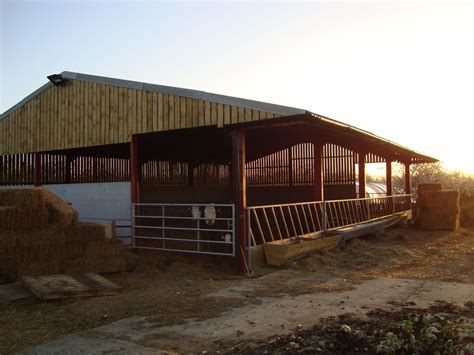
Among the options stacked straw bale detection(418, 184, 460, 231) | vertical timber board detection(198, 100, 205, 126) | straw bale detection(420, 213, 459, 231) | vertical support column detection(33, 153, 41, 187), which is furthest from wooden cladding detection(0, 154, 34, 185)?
straw bale detection(420, 213, 459, 231)

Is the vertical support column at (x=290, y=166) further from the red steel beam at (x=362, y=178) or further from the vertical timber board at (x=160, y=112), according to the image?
the vertical timber board at (x=160, y=112)

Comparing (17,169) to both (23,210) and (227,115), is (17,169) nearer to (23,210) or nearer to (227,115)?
(23,210)

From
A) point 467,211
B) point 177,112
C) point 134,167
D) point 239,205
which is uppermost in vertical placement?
point 177,112

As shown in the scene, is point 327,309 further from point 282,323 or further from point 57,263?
point 57,263

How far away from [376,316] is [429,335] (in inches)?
57.0

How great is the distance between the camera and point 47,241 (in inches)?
312

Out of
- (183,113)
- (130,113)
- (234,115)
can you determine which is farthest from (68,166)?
(234,115)

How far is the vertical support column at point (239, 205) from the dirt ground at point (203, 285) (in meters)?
0.35

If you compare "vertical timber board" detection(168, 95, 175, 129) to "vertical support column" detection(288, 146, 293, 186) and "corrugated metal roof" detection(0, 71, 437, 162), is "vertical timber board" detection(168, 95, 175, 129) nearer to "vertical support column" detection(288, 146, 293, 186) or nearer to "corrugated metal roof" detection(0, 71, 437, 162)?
"corrugated metal roof" detection(0, 71, 437, 162)

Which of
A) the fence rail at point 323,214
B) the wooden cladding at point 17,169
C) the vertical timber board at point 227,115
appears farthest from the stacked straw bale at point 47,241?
the wooden cladding at point 17,169

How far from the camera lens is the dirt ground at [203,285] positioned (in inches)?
214

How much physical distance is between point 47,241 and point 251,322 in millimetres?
4462

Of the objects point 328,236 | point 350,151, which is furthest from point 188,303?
point 350,151

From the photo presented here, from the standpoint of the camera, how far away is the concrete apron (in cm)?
454
